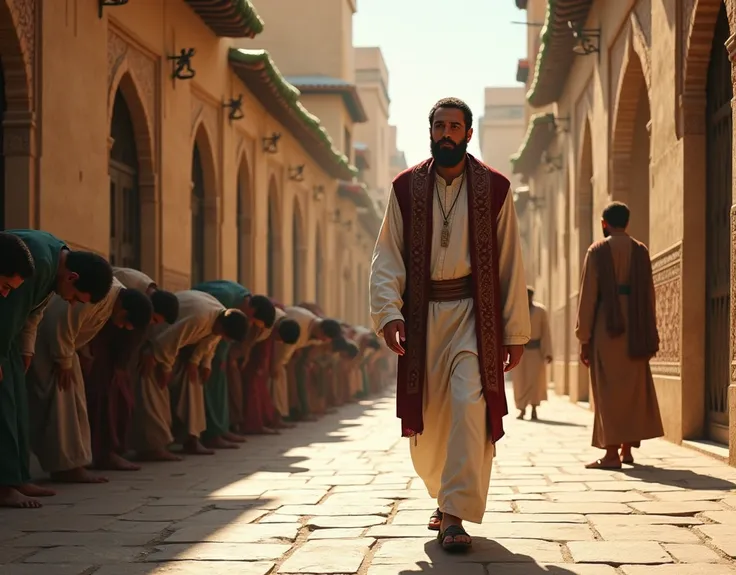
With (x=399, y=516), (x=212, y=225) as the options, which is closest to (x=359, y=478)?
(x=399, y=516)

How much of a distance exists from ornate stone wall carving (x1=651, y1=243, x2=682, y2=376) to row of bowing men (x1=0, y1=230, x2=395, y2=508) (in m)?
3.57

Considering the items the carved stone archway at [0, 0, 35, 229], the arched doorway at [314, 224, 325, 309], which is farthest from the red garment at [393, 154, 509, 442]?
the arched doorway at [314, 224, 325, 309]

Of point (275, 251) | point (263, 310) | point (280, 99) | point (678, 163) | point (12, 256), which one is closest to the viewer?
point (12, 256)

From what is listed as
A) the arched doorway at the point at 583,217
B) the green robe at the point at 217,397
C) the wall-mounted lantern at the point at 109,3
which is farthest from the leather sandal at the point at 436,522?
the arched doorway at the point at 583,217

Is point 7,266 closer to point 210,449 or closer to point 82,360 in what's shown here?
point 82,360

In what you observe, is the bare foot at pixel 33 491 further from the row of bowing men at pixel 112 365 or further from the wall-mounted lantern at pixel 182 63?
the wall-mounted lantern at pixel 182 63

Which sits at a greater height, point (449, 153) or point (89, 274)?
point (449, 153)

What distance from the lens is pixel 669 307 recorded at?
35.9 feet

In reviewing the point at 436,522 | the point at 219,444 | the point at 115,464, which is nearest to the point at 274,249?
the point at 219,444

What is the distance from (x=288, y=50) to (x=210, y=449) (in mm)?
24559

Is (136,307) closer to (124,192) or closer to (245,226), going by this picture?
(124,192)

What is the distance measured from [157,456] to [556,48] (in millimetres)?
11821

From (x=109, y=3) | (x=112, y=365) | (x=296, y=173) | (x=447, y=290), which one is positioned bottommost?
(x=112, y=365)

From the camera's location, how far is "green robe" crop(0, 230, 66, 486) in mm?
6465
